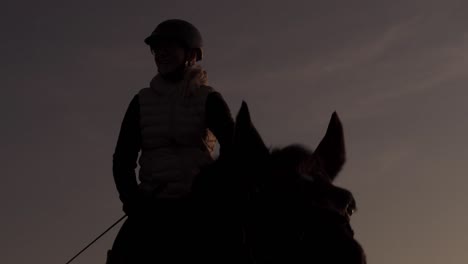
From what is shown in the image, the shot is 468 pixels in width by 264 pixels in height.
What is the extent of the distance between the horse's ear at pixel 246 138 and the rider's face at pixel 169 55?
242 cm

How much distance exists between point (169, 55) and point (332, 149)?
2395mm

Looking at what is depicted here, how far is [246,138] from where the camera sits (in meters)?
5.37

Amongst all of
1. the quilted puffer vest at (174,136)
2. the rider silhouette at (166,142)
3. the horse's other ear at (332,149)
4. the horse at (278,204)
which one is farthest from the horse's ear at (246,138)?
the quilted puffer vest at (174,136)

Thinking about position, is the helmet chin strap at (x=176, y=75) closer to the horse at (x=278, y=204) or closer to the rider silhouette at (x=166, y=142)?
the rider silhouette at (x=166, y=142)

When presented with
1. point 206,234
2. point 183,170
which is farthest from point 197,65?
point 206,234

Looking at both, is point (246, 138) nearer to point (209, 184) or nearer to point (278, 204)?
point (278, 204)

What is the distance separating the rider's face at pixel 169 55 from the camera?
7.71m

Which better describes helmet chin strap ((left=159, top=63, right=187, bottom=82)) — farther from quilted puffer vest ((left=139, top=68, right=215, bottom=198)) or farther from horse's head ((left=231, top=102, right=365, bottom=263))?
horse's head ((left=231, top=102, right=365, bottom=263))

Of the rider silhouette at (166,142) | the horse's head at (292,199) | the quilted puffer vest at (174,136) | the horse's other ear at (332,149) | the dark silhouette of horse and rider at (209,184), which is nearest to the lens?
the horse's head at (292,199)

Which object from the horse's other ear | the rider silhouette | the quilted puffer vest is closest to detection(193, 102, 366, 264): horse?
the horse's other ear

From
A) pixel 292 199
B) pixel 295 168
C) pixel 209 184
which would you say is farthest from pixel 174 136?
pixel 292 199

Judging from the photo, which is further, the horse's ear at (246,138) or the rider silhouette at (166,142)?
the rider silhouette at (166,142)

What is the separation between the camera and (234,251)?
557 cm

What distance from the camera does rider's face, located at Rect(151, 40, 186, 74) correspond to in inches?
304
